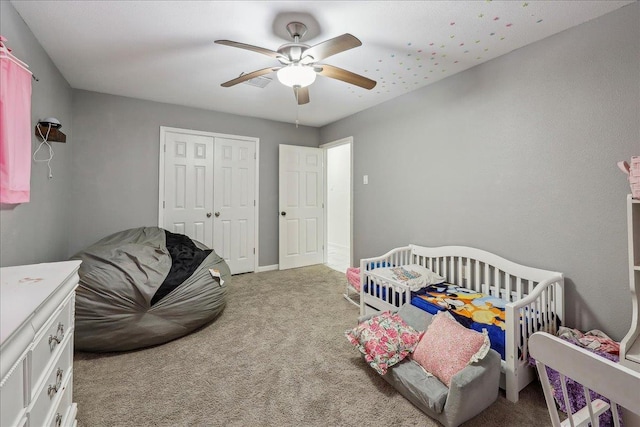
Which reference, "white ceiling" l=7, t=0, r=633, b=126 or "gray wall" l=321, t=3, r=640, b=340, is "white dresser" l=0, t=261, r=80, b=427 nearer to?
"white ceiling" l=7, t=0, r=633, b=126

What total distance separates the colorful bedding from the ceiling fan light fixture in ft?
6.31

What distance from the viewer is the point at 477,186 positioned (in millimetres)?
2643

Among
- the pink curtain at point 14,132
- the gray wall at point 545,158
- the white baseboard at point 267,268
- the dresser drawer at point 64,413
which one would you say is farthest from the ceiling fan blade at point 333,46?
the white baseboard at point 267,268

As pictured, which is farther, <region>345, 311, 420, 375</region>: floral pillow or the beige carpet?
<region>345, 311, 420, 375</region>: floral pillow

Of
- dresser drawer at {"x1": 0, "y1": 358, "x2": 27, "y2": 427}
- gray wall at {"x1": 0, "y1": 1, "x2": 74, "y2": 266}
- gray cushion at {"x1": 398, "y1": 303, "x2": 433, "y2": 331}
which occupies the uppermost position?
gray wall at {"x1": 0, "y1": 1, "x2": 74, "y2": 266}

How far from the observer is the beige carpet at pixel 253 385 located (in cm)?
155

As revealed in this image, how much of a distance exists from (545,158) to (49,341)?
3152 millimetres

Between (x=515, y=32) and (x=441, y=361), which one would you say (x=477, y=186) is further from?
(x=441, y=361)

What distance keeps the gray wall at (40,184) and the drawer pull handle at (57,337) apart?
3.34 ft

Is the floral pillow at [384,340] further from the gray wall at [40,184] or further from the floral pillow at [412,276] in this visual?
the gray wall at [40,184]

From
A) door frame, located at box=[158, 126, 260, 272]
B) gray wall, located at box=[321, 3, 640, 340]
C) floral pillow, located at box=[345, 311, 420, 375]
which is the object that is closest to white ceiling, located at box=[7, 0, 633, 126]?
gray wall, located at box=[321, 3, 640, 340]

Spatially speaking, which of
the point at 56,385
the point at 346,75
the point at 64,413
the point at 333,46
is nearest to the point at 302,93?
the point at 346,75

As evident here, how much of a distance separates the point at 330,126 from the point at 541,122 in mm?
3099

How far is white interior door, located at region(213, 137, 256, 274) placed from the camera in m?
4.20
